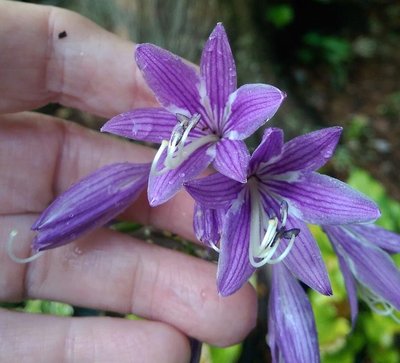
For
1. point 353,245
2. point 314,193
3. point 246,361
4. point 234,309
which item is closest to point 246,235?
point 314,193

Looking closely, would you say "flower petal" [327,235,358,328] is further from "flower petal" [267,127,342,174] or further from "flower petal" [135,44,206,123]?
"flower petal" [135,44,206,123]

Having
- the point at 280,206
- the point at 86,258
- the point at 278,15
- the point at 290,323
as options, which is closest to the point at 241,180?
the point at 280,206

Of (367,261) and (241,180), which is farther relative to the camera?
(367,261)

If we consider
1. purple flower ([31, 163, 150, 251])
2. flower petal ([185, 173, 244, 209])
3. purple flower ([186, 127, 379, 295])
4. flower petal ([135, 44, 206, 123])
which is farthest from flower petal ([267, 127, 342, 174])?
purple flower ([31, 163, 150, 251])

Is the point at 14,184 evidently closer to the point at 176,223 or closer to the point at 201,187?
the point at 176,223

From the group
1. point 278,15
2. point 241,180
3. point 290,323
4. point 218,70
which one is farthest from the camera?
point 278,15

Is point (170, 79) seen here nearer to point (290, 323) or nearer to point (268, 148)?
point (268, 148)
